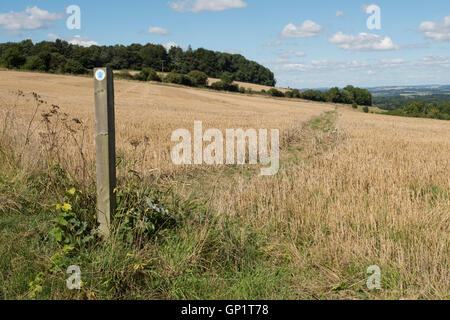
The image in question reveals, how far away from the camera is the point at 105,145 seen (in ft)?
11.8

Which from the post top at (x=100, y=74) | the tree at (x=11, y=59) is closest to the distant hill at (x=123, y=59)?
the tree at (x=11, y=59)

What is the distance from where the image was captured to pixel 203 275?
132 inches

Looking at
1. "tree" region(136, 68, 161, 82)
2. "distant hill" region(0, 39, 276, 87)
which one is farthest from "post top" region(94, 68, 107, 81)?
"tree" region(136, 68, 161, 82)

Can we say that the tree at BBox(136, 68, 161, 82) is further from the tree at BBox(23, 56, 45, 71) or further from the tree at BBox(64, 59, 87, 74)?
the tree at BBox(23, 56, 45, 71)

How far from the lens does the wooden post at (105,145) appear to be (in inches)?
138

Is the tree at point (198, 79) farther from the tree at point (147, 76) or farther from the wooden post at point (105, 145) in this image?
the wooden post at point (105, 145)

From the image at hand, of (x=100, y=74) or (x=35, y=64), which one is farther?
(x=35, y=64)

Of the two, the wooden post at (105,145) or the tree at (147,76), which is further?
the tree at (147,76)

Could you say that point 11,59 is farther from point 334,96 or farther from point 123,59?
point 334,96

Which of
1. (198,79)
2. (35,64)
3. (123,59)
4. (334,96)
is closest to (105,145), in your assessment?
(35,64)

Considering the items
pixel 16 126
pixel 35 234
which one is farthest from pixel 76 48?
pixel 35 234

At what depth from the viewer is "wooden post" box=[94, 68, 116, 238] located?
3.51 m
